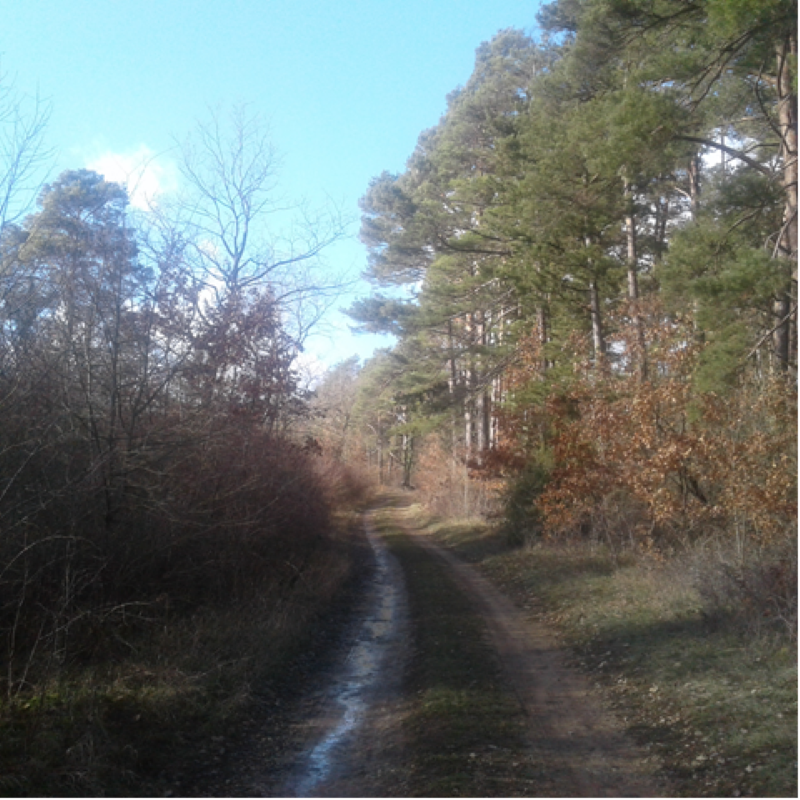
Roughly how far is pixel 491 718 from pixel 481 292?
78.7ft

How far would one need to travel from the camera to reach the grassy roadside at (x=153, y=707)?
251 inches

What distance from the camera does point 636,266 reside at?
2027 cm

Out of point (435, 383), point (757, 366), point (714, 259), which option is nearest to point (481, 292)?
point (435, 383)

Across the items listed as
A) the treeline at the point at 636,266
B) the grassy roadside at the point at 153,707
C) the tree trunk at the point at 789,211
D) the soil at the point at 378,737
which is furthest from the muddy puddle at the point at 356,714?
the tree trunk at the point at 789,211

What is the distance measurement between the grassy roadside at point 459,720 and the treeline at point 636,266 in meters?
3.37

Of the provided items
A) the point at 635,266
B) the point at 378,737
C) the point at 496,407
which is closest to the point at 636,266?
the point at 635,266

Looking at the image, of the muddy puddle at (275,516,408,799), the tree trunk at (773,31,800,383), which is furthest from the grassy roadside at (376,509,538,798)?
the tree trunk at (773,31,800,383)

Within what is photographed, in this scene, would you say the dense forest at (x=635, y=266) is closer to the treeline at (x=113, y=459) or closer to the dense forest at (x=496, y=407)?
the dense forest at (x=496, y=407)

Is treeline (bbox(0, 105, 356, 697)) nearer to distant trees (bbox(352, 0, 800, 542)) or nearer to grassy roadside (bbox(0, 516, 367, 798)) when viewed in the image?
grassy roadside (bbox(0, 516, 367, 798))

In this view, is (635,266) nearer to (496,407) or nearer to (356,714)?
(496,407)

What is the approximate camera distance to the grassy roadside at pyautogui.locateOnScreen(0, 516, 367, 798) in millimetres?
6379

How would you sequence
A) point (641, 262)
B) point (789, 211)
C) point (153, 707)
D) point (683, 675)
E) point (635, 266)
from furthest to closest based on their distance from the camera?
point (641, 262)
point (635, 266)
point (789, 211)
point (683, 675)
point (153, 707)

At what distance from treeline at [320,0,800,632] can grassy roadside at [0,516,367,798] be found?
6028 millimetres

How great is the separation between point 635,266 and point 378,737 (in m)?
15.4
